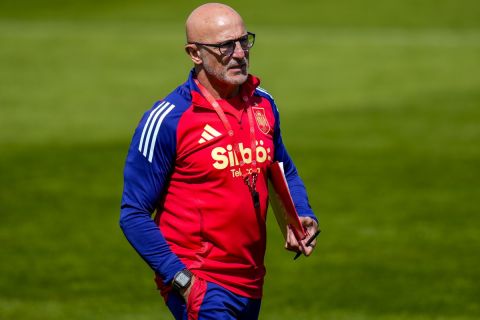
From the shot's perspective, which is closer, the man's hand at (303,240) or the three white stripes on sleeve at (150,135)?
the three white stripes on sleeve at (150,135)

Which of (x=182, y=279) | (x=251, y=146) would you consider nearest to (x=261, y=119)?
(x=251, y=146)

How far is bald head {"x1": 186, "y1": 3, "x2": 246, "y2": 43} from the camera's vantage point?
6168mm

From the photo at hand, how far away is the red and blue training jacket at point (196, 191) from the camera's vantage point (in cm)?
607

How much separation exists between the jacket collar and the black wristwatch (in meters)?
0.89

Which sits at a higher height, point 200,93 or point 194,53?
point 194,53

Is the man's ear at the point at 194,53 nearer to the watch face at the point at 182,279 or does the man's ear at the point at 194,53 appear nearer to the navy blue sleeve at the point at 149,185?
the navy blue sleeve at the point at 149,185

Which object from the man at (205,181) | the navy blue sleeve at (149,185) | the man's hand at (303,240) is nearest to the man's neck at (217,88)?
the man at (205,181)

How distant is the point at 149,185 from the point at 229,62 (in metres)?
0.79

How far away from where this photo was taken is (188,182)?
20.4ft

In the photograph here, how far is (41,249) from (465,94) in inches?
512

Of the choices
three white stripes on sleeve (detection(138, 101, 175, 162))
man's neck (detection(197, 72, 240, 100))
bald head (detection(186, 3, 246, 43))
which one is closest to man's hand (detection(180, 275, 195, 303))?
three white stripes on sleeve (detection(138, 101, 175, 162))

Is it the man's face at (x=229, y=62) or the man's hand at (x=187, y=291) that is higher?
the man's face at (x=229, y=62)

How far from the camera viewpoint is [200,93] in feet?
20.4

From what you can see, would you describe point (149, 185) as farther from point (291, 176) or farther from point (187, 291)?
point (291, 176)
